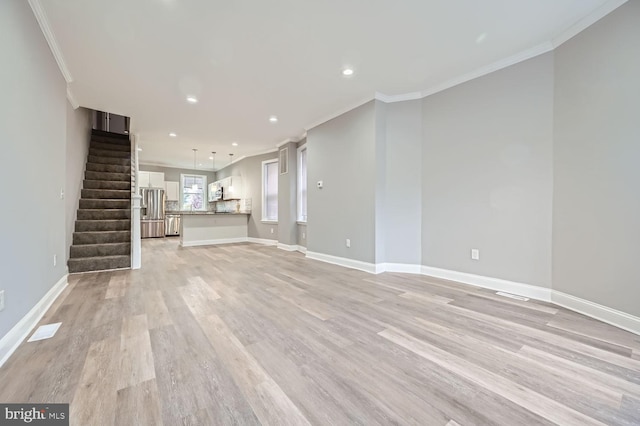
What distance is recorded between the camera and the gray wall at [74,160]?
409cm

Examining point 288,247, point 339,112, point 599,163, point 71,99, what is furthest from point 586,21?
point 71,99

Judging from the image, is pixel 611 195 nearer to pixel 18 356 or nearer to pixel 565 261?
pixel 565 261

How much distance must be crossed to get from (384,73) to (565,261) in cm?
291

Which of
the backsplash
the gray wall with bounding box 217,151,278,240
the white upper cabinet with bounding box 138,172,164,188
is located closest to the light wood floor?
the gray wall with bounding box 217,151,278,240

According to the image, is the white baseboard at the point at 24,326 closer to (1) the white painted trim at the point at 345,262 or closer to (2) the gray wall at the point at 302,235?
(1) the white painted trim at the point at 345,262

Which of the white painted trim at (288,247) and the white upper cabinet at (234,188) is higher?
the white upper cabinet at (234,188)

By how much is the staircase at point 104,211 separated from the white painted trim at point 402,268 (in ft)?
14.2

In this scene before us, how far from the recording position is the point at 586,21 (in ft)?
7.79

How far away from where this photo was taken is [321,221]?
5.02 m

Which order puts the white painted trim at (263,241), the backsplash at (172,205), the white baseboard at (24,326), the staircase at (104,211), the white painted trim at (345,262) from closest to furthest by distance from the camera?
1. the white baseboard at (24,326)
2. the white painted trim at (345,262)
3. the staircase at (104,211)
4. the white painted trim at (263,241)
5. the backsplash at (172,205)

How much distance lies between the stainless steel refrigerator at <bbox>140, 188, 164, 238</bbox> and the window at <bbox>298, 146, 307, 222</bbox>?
5.72 meters

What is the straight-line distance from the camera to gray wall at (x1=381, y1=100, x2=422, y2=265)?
12.8ft

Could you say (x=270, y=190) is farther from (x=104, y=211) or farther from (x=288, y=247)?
(x=104, y=211)

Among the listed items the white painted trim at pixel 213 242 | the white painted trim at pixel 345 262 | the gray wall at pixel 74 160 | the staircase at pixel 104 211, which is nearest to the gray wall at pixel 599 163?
the white painted trim at pixel 345 262
